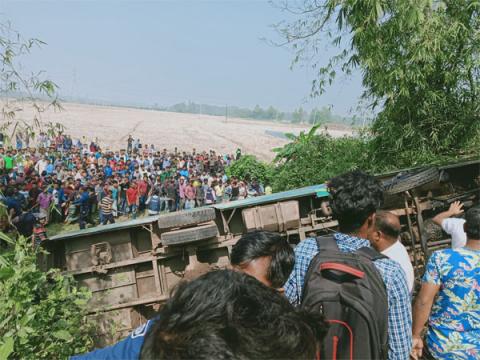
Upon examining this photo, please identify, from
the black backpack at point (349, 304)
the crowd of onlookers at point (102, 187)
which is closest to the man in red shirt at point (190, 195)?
the crowd of onlookers at point (102, 187)

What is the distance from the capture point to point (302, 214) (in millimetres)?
6887

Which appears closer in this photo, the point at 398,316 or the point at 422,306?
the point at 398,316

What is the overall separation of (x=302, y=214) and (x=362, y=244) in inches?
186

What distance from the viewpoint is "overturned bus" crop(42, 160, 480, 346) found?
6238 millimetres

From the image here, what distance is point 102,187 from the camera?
14.9 meters

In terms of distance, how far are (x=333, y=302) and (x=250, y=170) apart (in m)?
18.1

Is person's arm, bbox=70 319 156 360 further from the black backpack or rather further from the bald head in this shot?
the bald head

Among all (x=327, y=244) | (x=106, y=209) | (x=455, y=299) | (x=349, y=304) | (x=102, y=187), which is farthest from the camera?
(x=102, y=187)

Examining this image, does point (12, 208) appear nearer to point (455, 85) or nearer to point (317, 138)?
point (317, 138)

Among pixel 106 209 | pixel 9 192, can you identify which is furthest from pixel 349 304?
pixel 106 209

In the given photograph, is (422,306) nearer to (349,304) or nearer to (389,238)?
(389,238)

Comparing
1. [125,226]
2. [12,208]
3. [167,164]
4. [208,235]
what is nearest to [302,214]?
[208,235]

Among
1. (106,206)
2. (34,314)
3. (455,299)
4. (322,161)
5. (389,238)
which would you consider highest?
(389,238)

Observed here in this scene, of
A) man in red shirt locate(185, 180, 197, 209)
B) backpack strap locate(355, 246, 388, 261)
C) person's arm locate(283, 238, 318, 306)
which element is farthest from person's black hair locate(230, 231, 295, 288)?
man in red shirt locate(185, 180, 197, 209)
